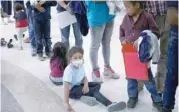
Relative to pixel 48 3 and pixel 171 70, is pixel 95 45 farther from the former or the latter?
pixel 171 70

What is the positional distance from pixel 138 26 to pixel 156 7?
0.87ft

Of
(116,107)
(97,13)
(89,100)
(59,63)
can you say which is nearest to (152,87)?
(116,107)

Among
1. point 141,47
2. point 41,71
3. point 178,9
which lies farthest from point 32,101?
point 178,9

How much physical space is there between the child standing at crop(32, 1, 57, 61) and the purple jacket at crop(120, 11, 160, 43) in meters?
1.48

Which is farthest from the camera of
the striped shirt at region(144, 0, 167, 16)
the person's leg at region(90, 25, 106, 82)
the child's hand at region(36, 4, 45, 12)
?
the child's hand at region(36, 4, 45, 12)

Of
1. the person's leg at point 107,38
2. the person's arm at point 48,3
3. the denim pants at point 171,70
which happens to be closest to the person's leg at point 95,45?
the person's leg at point 107,38

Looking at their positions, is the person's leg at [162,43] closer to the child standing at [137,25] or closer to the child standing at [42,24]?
the child standing at [137,25]

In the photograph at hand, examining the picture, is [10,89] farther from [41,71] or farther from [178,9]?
[178,9]

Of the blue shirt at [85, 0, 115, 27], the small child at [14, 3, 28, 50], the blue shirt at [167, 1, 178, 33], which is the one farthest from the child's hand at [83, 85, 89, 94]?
the small child at [14, 3, 28, 50]

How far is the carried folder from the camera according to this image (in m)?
2.64

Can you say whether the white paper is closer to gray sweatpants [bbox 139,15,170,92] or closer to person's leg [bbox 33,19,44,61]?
person's leg [bbox 33,19,44,61]

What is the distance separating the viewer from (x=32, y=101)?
3.04m

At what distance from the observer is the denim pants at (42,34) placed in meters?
4.04

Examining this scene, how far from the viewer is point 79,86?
10.1 feet
